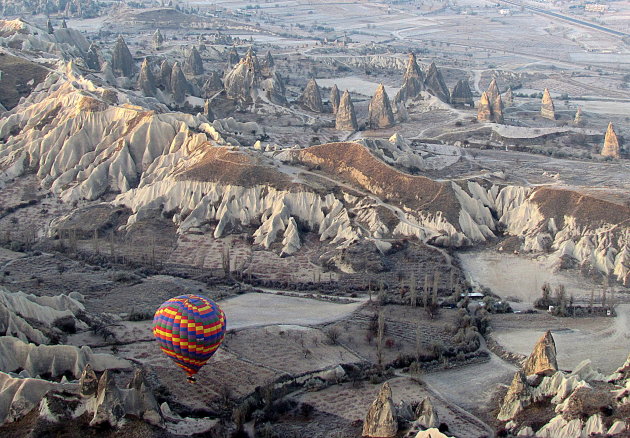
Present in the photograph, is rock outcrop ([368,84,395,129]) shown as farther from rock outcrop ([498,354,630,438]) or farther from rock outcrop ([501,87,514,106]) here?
rock outcrop ([498,354,630,438])

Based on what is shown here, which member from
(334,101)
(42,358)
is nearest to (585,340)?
(42,358)

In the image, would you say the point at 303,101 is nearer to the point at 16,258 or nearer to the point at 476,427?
the point at 16,258

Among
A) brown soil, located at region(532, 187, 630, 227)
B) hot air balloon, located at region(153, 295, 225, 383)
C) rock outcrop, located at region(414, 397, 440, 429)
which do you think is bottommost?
rock outcrop, located at region(414, 397, 440, 429)

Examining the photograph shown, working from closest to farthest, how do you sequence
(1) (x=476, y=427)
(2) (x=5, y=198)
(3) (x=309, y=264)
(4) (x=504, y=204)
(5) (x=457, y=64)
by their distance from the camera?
(1) (x=476, y=427), (3) (x=309, y=264), (4) (x=504, y=204), (2) (x=5, y=198), (5) (x=457, y=64)

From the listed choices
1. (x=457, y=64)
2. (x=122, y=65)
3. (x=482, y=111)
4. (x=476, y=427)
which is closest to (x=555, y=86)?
(x=457, y=64)

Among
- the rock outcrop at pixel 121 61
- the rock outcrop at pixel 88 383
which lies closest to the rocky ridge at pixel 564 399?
the rock outcrop at pixel 88 383

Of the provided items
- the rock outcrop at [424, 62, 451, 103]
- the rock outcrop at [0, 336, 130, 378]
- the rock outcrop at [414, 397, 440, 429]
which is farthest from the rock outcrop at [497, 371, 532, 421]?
the rock outcrop at [424, 62, 451, 103]
